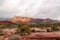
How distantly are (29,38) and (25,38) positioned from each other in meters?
0.61

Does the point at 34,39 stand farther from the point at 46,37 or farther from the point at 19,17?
the point at 19,17

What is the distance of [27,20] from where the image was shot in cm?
12038

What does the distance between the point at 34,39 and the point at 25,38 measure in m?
1.47

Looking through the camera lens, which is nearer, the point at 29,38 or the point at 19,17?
the point at 29,38

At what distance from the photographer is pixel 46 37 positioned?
25547 millimetres

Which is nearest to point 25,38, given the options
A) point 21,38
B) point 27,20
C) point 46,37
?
point 21,38

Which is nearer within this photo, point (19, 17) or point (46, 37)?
point (46, 37)

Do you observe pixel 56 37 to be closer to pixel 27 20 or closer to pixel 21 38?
pixel 21 38

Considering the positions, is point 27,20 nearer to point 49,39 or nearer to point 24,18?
point 24,18

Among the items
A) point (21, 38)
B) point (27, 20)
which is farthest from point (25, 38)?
point (27, 20)

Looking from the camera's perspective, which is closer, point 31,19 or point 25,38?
point 25,38

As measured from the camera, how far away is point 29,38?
25.7m

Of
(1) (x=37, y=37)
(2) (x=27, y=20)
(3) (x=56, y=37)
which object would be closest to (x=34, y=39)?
(1) (x=37, y=37)

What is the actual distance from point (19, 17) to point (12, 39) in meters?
99.1
